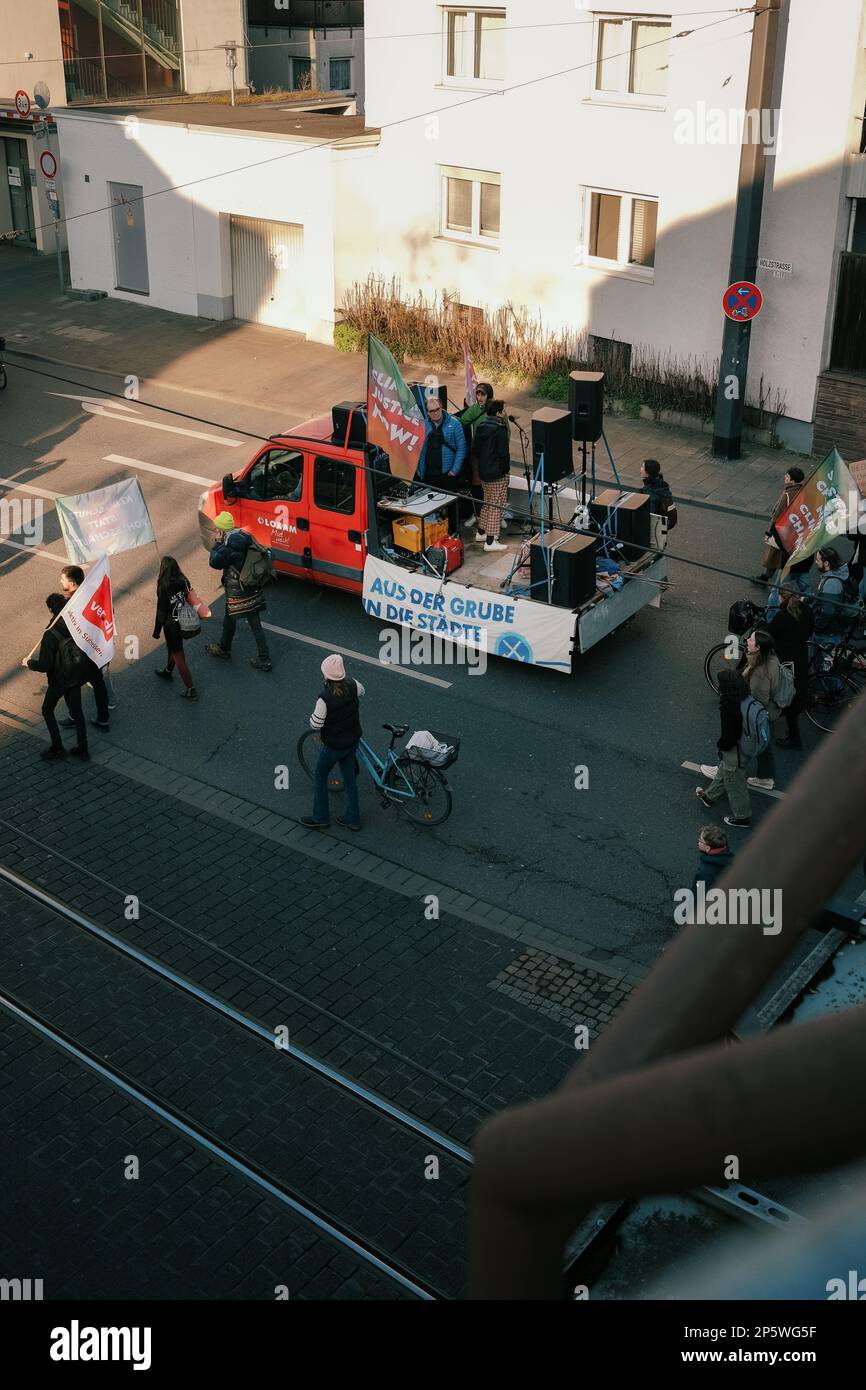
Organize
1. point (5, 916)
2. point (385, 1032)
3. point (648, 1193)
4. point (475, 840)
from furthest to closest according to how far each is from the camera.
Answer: point (475, 840)
point (5, 916)
point (385, 1032)
point (648, 1193)

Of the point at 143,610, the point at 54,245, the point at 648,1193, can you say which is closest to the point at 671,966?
the point at 648,1193

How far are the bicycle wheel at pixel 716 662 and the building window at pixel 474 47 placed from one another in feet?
45.3

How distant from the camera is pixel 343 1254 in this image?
8.35 m

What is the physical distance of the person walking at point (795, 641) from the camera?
44.1 ft

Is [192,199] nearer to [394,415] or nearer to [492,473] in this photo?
[492,473]

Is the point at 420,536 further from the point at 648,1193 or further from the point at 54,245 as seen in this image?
the point at 54,245

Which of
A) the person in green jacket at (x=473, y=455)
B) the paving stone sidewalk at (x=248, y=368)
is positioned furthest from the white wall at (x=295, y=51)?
the person in green jacket at (x=473, y=455)

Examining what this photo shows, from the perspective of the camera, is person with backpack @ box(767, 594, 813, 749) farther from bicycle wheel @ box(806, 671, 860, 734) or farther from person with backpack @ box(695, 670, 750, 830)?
person with backpack @ box(695, 670, 750, 830)

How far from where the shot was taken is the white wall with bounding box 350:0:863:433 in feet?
67.2

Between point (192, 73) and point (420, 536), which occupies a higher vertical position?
point (192, 73)

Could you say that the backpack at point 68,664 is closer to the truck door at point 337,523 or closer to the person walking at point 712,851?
the truck door at point 337,523

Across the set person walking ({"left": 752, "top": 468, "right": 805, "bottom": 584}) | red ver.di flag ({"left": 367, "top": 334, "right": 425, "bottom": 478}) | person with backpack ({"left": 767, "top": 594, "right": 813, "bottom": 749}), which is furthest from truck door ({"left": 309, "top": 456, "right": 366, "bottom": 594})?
person with backpack ({"left": 767, "top": 594, "right": 813, "bottom": 749})

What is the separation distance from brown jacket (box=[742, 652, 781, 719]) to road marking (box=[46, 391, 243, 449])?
38.7ft

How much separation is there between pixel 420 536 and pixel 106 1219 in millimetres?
8643
